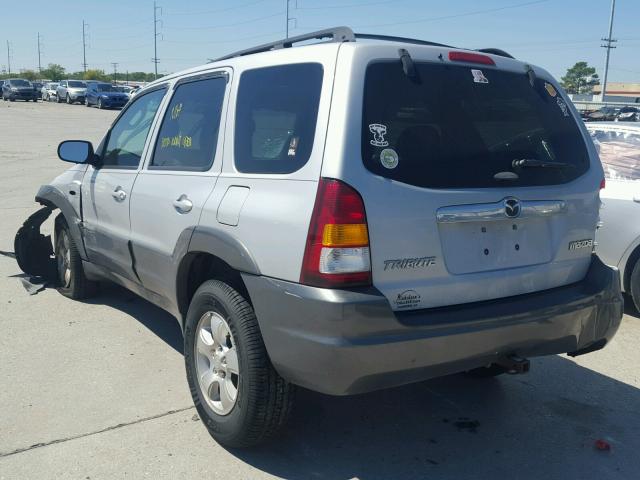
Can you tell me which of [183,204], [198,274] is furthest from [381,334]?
[183,204]

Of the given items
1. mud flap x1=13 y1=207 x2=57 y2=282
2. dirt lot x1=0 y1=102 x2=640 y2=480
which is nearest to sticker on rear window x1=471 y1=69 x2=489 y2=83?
dirt lot x1=0 y1=102 x2=640 y2=480

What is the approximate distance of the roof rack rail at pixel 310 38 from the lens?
3061 mm

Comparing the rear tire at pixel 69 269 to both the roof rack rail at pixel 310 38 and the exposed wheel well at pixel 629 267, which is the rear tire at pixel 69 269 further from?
the exposed wheel well at pixel 629 267

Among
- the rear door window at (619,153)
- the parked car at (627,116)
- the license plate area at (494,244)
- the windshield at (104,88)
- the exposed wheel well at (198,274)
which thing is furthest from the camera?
the windshield at (104,88)

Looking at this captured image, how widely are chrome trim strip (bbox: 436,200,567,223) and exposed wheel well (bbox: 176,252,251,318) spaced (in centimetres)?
109

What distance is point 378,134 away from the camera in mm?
2781

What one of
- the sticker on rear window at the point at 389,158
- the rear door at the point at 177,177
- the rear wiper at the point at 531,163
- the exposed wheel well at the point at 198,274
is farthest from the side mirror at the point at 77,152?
the rear wiper at the point at 531,163

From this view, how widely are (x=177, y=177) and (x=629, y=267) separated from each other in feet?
13.2

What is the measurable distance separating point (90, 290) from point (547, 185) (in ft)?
13.5

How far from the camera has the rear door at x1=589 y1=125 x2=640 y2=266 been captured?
218 inches

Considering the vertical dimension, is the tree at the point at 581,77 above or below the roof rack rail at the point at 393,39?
above

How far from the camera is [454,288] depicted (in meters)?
2.89

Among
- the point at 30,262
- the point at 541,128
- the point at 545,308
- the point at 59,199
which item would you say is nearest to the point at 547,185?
the point at 541,128

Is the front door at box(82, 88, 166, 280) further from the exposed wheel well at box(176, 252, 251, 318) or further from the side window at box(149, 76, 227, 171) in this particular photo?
the exposed wheel well at box(176, 252, 251, 318)
